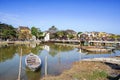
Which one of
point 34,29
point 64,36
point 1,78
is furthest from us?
point 64,36

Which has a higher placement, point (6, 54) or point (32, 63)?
point (32, 63)

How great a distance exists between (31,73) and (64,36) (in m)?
99.1

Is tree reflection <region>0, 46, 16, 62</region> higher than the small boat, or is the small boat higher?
the small boat

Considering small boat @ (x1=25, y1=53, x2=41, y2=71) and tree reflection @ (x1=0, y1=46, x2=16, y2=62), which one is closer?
small boat @ (x1=25, y1=53, x2=41, y2=71)

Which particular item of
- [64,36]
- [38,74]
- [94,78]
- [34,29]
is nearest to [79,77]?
[94,78]

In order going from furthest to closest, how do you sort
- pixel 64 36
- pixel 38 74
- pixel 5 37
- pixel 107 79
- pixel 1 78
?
Result: pixel 64 36 → pixel 5 37 → pixel 38 74 → pixel 1 78 → pixel 107 79

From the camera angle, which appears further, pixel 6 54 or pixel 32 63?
pixel 6 54

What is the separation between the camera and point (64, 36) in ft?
405

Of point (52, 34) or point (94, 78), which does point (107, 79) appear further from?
point (52, 34)

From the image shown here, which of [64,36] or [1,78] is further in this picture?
[64,36]

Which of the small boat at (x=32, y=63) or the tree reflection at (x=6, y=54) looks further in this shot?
the tree reflection at (x=6, y=54)

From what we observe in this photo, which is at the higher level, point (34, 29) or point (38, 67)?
point (34, 29)

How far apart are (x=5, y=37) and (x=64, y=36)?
1775 inches

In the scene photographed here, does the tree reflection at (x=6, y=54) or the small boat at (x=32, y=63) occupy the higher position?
the small boat at (x=32, y=63)
